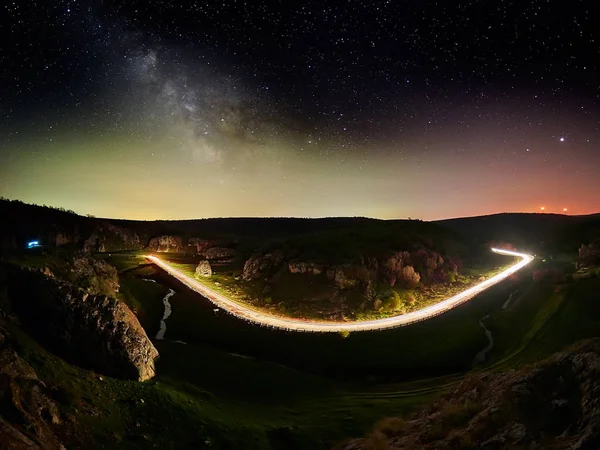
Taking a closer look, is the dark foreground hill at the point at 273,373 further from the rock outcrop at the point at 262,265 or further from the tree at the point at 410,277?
the rock outcrop at the point at 262,265

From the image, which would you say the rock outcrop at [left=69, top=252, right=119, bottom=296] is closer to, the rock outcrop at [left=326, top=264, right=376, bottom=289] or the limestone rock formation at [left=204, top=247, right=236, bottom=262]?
the rock outcrop at [left=326, top=264, right=376, bottom=289]

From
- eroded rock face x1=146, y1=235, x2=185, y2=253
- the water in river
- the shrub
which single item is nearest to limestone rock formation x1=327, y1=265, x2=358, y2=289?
the water in river

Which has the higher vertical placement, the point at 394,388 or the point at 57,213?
the point at 57,213

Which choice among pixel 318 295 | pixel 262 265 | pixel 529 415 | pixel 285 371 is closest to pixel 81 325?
pixel 285 371

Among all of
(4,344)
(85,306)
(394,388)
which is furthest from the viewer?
(394,388)

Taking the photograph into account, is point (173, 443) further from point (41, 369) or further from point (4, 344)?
point (4, 344)

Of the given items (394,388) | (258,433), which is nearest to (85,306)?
(258,433)

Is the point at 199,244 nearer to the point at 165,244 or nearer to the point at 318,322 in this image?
the point at 165,244
